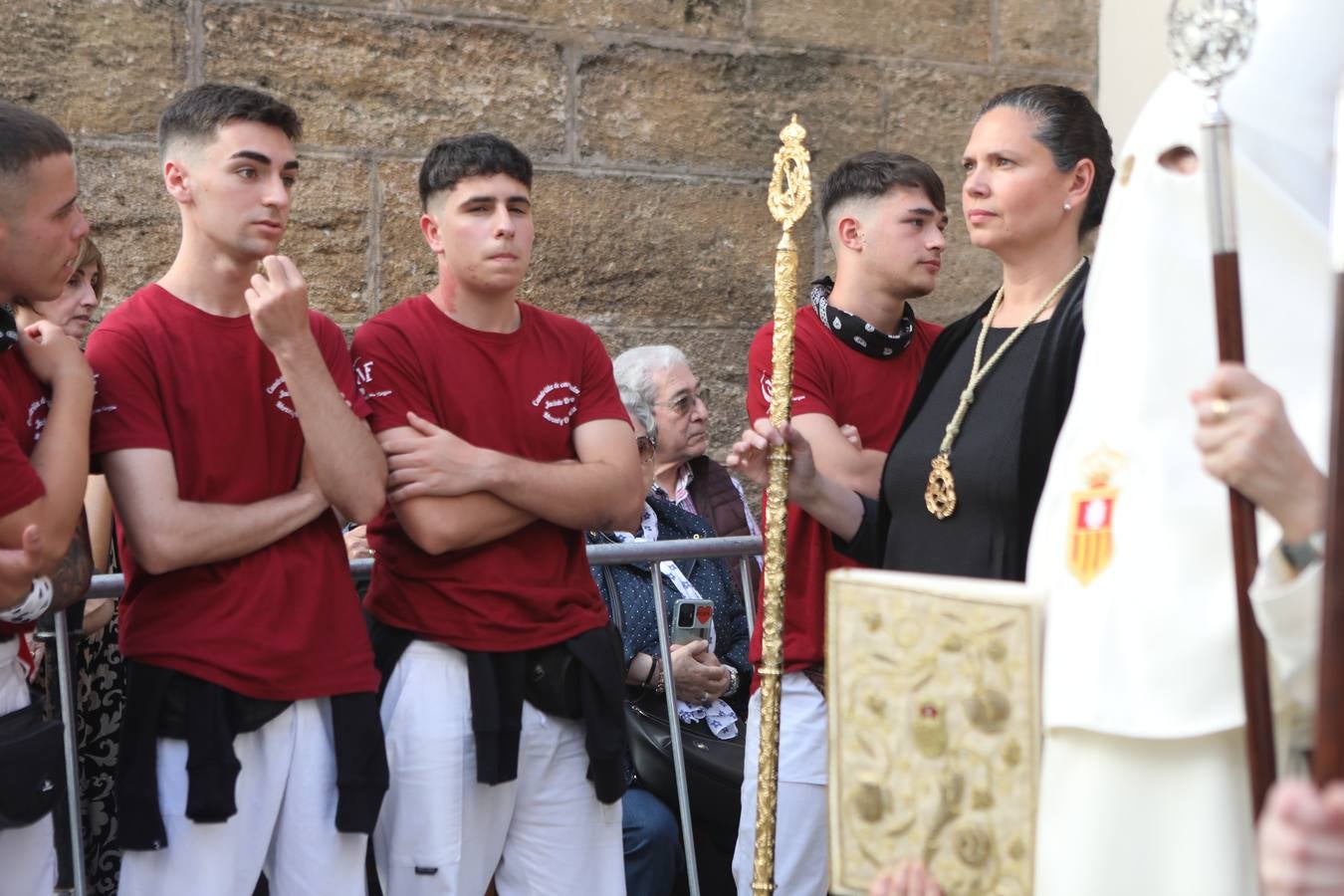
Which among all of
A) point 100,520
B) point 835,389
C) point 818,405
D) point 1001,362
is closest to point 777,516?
point 1001,362

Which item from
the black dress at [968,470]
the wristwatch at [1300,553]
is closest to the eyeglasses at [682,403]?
the black dress at [968,470]

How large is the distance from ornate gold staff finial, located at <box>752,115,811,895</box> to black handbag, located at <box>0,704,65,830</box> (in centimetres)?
139

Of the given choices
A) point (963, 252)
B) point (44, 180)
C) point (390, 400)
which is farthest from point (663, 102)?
point (44, 180)

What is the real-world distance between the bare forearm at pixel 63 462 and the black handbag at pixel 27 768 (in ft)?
1.03

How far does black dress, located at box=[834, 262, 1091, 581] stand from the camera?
309cm

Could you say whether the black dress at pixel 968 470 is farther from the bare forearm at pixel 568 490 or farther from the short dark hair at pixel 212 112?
the short dark hair at pixel 212 112

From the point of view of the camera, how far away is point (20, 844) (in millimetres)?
3127

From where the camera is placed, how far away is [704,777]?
4805mm

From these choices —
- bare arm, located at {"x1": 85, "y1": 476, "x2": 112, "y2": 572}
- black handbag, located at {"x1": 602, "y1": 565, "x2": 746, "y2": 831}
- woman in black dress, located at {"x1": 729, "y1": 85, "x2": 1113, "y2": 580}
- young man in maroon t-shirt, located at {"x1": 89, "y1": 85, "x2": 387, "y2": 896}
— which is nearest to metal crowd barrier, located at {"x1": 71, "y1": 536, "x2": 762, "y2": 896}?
black handbag, located at {"x1": 602, "y1": 565, "x2": 746, "y2": 831}

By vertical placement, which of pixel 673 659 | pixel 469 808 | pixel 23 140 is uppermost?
pixel 23 140

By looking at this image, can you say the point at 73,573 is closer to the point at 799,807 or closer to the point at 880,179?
the point at 799,807

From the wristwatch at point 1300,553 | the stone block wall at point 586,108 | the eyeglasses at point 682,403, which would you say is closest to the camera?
the wristwatch at point 1300,553

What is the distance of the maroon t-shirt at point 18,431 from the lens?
3.02m

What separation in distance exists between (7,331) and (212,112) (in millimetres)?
827
